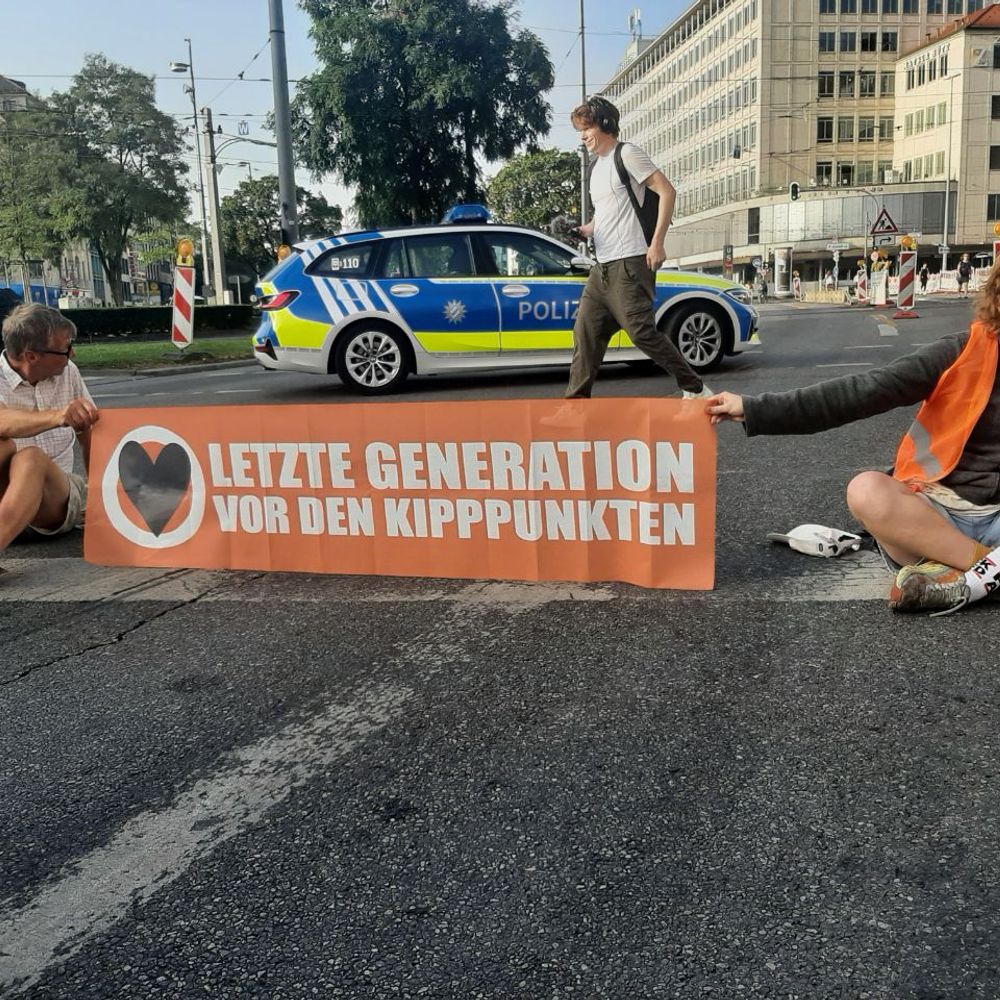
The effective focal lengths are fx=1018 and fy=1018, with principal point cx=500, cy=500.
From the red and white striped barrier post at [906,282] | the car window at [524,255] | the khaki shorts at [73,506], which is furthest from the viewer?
the red and white striped barrier post at [906,282]

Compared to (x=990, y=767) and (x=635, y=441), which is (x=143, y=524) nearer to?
(x=635, y=441)

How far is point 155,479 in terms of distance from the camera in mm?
4309

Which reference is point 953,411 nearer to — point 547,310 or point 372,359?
point 547,310

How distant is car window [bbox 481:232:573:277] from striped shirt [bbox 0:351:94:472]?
652cm

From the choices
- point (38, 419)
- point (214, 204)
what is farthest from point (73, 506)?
point (214, 204)

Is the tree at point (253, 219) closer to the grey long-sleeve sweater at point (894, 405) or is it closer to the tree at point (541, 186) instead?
the tree at point (541, 186)

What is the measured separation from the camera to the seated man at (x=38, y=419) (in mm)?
4230

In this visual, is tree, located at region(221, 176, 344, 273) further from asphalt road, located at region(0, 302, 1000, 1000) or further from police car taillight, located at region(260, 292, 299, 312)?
asphalt road, located at region(0, 302, 1000, 1000)

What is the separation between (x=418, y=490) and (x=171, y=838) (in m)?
2.02

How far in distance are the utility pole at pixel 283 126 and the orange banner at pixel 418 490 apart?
1568 cm

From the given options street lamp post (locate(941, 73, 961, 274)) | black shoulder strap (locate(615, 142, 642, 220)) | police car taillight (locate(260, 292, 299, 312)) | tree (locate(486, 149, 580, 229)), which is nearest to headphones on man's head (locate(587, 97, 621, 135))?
black shoulder strap (locate(615, 142, 642, 220))

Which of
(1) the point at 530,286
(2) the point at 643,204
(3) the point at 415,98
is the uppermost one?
(3) the point at 415,98

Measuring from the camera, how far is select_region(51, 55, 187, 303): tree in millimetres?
48844

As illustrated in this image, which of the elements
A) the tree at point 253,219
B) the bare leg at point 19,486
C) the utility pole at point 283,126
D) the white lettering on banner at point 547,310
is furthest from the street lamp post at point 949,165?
the bare leg at point 19,486
